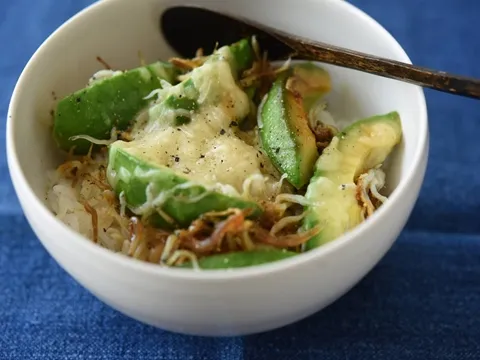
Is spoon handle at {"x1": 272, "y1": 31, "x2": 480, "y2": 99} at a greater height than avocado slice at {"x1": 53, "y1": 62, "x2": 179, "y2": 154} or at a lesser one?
greater

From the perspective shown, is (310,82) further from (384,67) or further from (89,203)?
(89,203)

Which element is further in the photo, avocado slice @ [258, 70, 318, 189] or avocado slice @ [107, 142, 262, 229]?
avocado slice @ [258, 70, 318, 189]

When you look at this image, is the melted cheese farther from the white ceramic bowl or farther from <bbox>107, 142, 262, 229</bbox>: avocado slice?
the white ceramic bowl

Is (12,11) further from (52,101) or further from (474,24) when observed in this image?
(474,24)

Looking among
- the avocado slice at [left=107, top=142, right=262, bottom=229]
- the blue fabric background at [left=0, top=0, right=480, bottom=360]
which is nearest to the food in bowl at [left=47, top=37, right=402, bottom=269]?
the avocado slice at [left=107, top=142, right=262, bottom=229]

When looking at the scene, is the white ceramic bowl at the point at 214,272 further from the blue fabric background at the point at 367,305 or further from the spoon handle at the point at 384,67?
the blue fabric background at the point at 367,305

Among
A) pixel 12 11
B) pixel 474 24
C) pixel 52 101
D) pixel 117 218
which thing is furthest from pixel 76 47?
pixel 474 24

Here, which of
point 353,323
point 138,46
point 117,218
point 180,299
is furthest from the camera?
point 138,46
